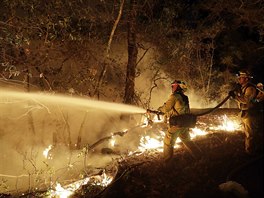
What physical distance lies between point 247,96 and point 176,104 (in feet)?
5.78

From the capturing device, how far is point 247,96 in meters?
8.05

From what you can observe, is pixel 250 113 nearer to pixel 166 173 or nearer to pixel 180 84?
pixel 180 84

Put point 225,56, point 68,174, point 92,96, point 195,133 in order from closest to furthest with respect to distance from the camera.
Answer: point 195,133 < point 68,174 < point 92,96 < point 225,56

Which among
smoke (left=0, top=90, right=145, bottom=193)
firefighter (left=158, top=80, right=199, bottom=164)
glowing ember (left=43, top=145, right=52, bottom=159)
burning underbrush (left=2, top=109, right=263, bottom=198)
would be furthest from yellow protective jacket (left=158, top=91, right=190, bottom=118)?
→ glowing ember (left=43, top=145, right=52, bottom=159)

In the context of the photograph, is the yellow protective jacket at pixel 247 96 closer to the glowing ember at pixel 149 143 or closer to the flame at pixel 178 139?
the flame at pixel 178 139

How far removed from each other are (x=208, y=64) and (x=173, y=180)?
1145cm

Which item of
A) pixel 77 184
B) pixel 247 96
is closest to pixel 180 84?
pixel 247 96

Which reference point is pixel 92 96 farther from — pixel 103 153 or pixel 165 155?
pixel 165 155

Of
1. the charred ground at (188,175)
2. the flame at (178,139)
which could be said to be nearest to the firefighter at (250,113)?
the charred ground at (188,175)

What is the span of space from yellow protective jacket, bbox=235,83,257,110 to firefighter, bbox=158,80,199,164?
4.48ft

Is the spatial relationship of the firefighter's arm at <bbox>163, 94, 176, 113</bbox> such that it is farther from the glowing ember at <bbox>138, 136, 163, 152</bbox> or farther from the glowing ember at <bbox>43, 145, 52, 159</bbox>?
the glowing ember at <bbox>43, 145, 52, 159</bbox>

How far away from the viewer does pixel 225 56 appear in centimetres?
2027

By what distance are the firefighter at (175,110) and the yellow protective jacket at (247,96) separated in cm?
137

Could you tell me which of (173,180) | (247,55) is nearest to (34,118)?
(173,180)
